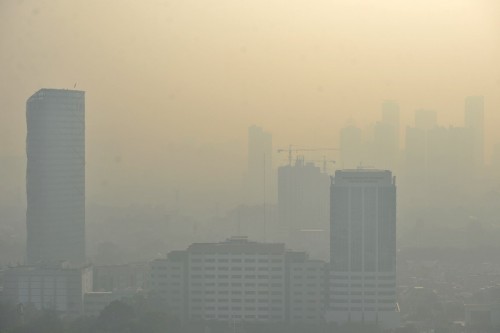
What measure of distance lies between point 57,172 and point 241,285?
5.66m

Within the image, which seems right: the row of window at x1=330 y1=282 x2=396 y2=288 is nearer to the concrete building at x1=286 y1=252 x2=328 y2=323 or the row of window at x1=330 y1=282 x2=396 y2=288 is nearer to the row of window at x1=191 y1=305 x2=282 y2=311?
the concrete building at x1=286 y1=252 x2=328 y2=323

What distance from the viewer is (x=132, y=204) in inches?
658

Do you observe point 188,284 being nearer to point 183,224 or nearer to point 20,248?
point 20,248

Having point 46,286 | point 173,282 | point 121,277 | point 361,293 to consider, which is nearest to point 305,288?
point 361,293

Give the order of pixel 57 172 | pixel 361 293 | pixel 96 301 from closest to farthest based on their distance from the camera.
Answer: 1. pixel 361 293
2. pixel 96 301
3. pixel 57 172

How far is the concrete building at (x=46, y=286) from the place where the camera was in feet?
35.9

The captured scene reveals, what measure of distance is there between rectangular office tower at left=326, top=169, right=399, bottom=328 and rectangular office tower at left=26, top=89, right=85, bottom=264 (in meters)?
5.42

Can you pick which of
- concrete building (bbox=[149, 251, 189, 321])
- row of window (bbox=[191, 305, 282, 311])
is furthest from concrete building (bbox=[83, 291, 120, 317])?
row of window (bbox=[191, 305, 282, 311])

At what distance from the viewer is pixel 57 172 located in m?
15.2

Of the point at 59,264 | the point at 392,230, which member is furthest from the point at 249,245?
the point at 59,264

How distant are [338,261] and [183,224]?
776cm

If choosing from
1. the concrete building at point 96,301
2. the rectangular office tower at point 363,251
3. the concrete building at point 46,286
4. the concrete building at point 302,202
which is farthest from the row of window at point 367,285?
the concrete building at point 302,202

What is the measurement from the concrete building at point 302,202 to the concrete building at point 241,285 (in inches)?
198

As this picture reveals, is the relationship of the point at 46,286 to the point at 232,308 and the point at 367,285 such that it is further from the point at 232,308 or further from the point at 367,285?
the point at 367,285
